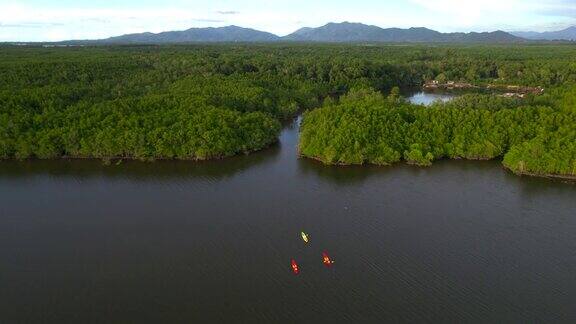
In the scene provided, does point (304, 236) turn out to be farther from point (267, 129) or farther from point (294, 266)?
point (267, 129)

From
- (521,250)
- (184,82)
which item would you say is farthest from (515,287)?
(184,82)

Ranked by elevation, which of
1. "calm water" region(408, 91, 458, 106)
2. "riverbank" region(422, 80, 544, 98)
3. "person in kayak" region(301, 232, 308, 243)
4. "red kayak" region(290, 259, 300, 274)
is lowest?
"red kayak" region(290, 259, 300, 274)

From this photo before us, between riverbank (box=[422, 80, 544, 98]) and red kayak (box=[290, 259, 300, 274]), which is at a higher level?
riverbank (box=[422, 80, 544, 98])

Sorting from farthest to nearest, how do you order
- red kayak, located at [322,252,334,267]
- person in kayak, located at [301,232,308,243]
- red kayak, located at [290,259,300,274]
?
person in kayak, located at [301,232,308,243]
red kayak, located at [322,252,334,267]
red kayak, located at [290,259,300,274]

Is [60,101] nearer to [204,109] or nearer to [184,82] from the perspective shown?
[204,109]

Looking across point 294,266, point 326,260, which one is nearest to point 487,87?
point 326,260

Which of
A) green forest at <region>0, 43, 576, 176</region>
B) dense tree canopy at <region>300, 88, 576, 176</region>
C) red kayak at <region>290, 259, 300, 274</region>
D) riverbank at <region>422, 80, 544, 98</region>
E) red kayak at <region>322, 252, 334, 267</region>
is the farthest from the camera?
riverbank at <region>422, 80, 544, 98</region>

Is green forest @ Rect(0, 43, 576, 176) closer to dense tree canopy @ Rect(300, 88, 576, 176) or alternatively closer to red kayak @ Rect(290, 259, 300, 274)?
dense tree canopy @ Rect(300, 88, 576, 176)

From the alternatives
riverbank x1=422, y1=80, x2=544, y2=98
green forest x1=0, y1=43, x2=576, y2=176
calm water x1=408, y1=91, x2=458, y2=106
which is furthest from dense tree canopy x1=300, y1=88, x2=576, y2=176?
riverbank x1=422, y1=80, x2=544, y2=98

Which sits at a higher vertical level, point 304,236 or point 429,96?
point 429,96

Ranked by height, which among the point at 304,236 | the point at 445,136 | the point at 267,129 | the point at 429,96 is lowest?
the point at 304,236

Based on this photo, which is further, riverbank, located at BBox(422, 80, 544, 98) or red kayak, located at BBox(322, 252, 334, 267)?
riverbank, located at BBox(422, 80, 544, 98)
